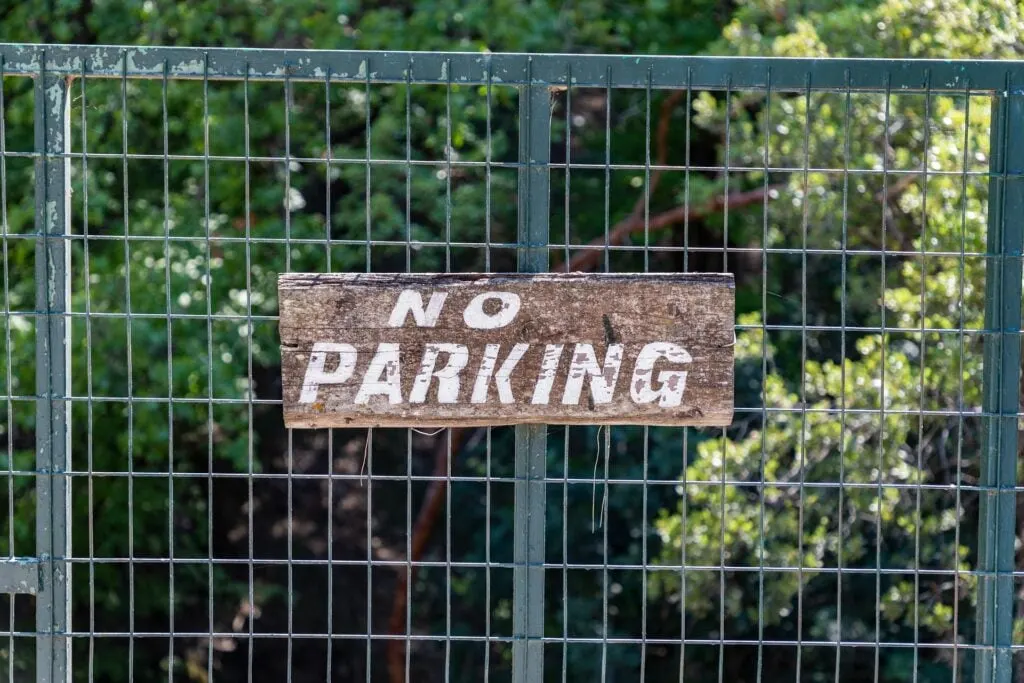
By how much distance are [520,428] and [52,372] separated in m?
1.00

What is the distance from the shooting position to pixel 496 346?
2.57 m

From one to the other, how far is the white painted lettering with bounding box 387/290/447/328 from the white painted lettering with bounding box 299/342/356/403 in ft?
0.37

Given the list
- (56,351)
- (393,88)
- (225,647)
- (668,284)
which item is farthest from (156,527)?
(668,284)

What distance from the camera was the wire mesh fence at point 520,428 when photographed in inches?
104

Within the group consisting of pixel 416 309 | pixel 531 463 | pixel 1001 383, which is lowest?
pixel 531 463

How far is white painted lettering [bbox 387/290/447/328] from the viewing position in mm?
2566

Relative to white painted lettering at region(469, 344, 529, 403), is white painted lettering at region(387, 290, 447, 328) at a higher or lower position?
higher

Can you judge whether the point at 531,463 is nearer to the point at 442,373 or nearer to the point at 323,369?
the point at 442,373

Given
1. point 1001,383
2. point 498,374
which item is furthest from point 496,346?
→ point 1001,383

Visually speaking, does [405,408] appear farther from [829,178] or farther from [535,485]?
[829,178]

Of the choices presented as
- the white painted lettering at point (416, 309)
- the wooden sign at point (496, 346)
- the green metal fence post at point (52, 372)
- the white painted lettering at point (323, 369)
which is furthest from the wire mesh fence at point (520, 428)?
the white painted lettering at point (323, 369)

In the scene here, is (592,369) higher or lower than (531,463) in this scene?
higher

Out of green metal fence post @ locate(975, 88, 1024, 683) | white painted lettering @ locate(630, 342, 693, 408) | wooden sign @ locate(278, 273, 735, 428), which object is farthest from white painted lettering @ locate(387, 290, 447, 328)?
green metal fence post @ locate(975, 88, 1024, 683)

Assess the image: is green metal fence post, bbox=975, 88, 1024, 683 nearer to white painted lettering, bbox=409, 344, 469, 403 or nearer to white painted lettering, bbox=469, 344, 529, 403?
white painted lettering, bbox=469, 344, 529, 403
